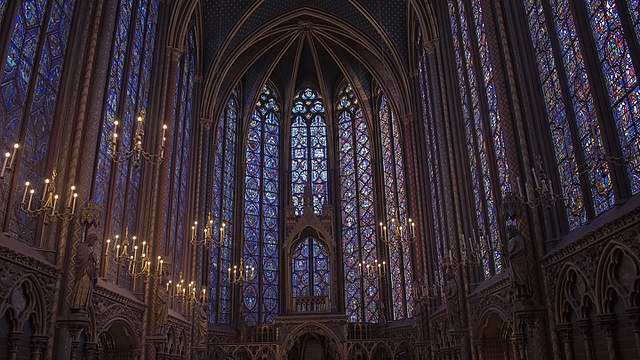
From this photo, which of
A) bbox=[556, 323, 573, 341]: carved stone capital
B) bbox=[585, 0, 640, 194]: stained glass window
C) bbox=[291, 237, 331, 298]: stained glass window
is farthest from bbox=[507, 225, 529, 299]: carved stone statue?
bbox=[291, 237, 331, 298]: stained glass window

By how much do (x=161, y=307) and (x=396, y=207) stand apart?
46.2 ft

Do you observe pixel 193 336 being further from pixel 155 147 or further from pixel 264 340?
pixel 155 147

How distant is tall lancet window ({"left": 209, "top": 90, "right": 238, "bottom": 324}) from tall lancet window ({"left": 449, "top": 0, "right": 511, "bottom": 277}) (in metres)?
13.4

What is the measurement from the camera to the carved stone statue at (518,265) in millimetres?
12203

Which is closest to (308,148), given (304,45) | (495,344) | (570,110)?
(304,45)

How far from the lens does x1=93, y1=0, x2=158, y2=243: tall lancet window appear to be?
52.5ft

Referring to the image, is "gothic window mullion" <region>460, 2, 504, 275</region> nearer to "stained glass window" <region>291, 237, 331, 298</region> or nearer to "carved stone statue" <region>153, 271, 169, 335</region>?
"carved stone statue" <region>153, 271, 169, 335</region>

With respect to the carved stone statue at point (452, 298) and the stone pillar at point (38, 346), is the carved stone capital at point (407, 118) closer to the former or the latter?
the carved stone statue at point (452, 298)

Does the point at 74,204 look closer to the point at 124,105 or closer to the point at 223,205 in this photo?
the point at 124,105

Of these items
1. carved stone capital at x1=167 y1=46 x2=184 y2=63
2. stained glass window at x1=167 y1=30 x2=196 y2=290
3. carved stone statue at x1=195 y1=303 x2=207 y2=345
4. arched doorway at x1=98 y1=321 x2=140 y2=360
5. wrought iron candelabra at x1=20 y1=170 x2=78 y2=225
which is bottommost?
arched doorway at x1=98 y1=321 x2=140 y2=360

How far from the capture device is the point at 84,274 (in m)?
12.3

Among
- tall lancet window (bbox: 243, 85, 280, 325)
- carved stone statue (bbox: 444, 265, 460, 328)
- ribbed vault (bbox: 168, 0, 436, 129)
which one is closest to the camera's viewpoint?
carved stone statue (bbox: 444, 265, 460, 328)

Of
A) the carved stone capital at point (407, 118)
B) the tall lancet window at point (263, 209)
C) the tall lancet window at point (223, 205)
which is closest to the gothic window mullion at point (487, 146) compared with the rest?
the carved stone capital at point (407, 118)

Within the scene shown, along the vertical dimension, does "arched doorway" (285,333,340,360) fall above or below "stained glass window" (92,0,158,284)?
below
